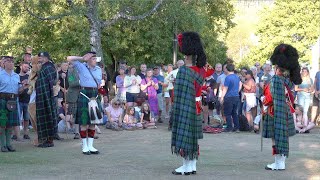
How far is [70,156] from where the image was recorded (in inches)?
385

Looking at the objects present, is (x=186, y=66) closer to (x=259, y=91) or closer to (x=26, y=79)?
(x=26, y=79)

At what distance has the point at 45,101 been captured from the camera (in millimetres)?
10984

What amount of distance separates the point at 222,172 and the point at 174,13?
15.4 metres

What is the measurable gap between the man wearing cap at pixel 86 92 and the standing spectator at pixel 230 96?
4833 mm

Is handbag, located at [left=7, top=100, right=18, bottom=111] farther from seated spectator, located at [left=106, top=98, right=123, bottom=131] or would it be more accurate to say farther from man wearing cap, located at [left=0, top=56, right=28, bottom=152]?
seated spectator, located at [left=106, top=98, right=123, bottom=131]

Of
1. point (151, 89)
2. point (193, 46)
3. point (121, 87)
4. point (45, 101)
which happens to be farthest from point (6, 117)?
point (151, 89)

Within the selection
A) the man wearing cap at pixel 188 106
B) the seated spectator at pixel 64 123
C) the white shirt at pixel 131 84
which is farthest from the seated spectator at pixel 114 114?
the man wearing cap at pixel 188 106

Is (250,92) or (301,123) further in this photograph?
(301,123)

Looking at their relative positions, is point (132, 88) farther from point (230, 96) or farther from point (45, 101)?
point (45, 101)

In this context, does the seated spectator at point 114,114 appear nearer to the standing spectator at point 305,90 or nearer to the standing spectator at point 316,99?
the standing spectator at point 305,90

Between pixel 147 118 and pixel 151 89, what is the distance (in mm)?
1105

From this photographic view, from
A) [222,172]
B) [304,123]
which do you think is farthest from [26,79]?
[304,123]

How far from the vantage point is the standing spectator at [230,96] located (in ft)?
46.1

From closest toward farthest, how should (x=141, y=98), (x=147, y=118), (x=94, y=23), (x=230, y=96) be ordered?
(x=230, y=96), (x=147, y=118), (x=141, y=98), (x=94, y=23)
